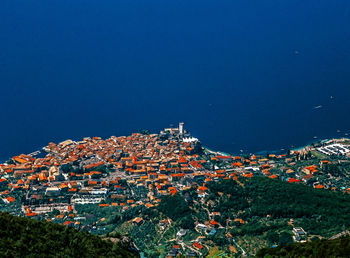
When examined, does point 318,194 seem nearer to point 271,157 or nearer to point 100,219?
point 271,157

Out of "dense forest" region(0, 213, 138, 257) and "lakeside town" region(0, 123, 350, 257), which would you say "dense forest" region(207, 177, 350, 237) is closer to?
"lakeside town" region(0, 123, 350, 257)

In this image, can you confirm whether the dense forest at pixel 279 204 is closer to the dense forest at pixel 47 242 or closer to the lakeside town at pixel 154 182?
the lakeside town at pixel 154 182

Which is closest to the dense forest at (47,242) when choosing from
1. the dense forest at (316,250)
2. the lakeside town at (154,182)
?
the lakeside town at (154,182)

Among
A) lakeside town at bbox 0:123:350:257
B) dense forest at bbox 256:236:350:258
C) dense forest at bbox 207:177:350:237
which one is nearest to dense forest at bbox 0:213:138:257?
lakeside town at bbox 0:123:350:257

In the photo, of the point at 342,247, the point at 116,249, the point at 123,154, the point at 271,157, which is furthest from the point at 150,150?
the point at 342,247

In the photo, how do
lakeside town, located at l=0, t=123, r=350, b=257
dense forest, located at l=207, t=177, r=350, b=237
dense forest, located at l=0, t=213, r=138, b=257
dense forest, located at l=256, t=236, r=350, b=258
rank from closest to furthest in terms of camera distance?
dense forest, located at l=0, t=213, r=138, b=257, dense forest, located at l=256, t=236, r=350, b=258, dense forest, located at l=207, t=177, r=350, b=237, lakeside town, located at l=0, t=123, r=350, b=257
